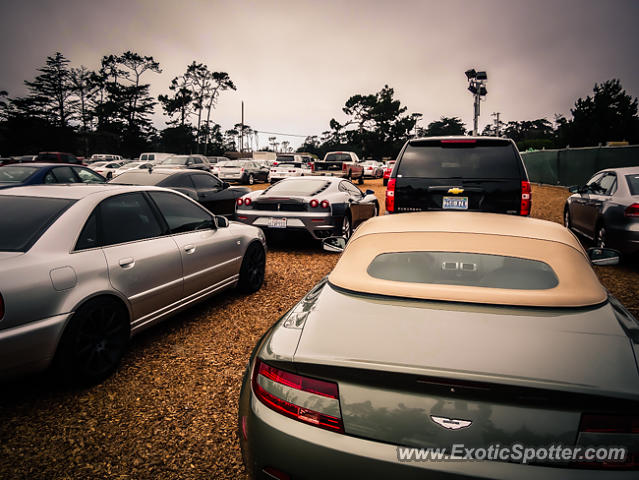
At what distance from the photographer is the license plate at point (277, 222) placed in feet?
25.5

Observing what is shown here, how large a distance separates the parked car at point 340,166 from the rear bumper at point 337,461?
20646mm

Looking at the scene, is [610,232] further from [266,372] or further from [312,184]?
[266,372]

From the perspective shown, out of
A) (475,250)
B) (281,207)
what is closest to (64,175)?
(281,207)

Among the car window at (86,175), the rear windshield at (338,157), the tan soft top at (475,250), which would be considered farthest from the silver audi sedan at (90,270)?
the rear windshield at (338,157)

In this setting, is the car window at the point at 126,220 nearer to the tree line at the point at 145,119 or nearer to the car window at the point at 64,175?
the car window at the point at 64,175

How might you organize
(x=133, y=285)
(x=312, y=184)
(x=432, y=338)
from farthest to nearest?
(x=312, y=184) < (x=133, y=285) < (x=432, y=338)

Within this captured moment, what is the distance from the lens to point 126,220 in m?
3.68

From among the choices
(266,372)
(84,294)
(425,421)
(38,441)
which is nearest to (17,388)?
(38,441)

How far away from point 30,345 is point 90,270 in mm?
651

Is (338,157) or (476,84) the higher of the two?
(476,84)

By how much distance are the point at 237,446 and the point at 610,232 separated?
22.2 feet

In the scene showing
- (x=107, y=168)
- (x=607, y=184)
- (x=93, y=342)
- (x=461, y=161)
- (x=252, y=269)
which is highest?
(x=461, y=161)

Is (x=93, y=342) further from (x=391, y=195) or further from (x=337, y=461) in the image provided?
(x=391, y=195)

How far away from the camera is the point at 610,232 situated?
6.55 meters
